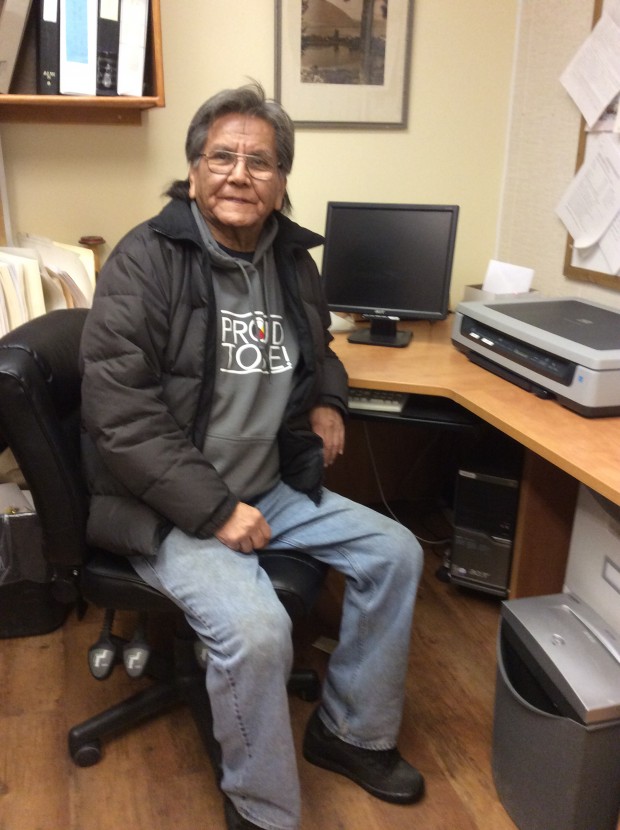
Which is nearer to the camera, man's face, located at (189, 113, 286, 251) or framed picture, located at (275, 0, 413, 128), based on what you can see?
man's face, located at (189, 113, 286, 251)

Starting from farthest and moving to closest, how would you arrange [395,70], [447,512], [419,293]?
1. [447,512]
2. [395,70]
3. [419,293]

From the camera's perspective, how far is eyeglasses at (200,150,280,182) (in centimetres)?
139

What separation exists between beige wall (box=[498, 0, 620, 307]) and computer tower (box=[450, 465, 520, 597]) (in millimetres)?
597

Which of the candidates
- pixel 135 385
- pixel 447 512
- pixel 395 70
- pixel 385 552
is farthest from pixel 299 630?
pixel 395 70

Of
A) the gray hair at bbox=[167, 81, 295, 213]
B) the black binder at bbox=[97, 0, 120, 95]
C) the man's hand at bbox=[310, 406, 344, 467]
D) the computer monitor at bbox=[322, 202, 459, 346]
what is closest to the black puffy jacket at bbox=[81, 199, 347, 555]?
the gray hair at bbox=[167, 81, 295, 213]

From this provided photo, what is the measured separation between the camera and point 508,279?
209 centimetres

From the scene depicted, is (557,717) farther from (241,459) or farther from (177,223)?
Result: (177,223)

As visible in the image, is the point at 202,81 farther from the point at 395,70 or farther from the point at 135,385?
the point at 135,385

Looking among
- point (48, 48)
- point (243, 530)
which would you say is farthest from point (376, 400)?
point (48, 48)

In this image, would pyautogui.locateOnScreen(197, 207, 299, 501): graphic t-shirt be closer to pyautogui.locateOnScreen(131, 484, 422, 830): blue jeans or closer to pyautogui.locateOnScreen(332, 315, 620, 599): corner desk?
pyautogui.locateOnScreen(131, 484, 422, 830): blue jeans

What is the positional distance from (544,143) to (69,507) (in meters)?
1.75

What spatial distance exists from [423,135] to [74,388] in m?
1.46

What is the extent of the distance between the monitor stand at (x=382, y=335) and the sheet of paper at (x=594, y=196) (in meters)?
0.56

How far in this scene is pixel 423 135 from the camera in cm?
227
